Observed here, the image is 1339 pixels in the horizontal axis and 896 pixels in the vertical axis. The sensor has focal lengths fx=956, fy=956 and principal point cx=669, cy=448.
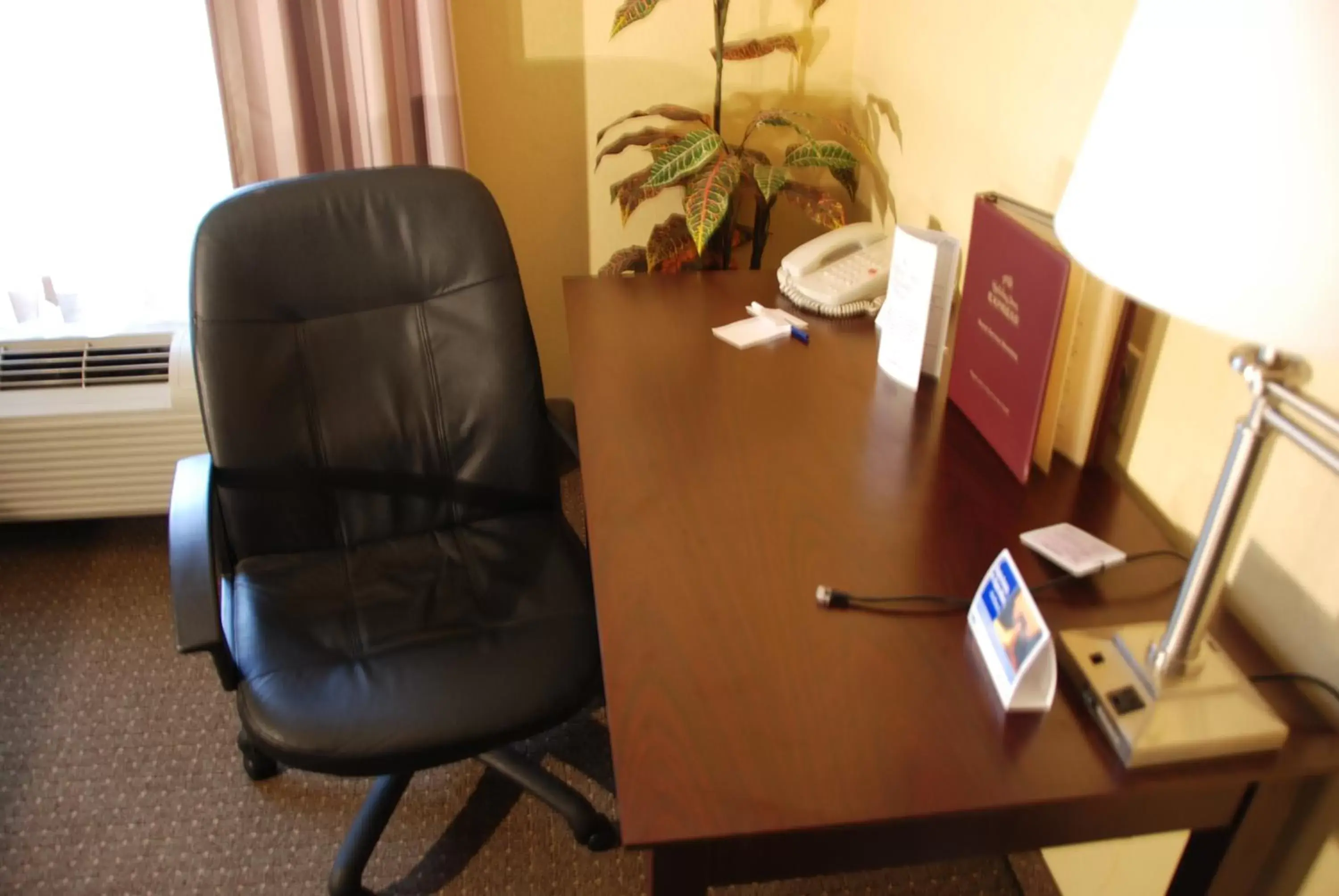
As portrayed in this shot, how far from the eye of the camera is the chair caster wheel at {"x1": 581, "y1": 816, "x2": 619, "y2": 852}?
160 cm

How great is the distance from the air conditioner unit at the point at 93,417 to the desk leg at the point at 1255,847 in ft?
6.57

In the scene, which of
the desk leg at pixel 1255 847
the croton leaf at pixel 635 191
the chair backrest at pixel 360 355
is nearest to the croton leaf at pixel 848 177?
the croton leaf at pixel 635 191

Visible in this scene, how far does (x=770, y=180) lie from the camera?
1.83m

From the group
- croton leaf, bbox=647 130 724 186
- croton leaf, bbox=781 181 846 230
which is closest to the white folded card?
croton leaf, bbox=781 181 846 230

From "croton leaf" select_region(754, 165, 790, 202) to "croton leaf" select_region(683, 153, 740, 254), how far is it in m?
0.04

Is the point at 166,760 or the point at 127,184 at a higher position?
the point at 127,184

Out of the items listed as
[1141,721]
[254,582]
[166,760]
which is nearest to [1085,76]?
[1141,721]

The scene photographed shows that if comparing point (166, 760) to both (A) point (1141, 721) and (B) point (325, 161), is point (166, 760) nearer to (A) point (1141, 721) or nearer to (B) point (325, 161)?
(B) point (325, 161)

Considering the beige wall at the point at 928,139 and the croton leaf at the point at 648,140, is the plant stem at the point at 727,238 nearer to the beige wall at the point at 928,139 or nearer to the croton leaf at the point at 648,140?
the croton leaf at the point at 648,140

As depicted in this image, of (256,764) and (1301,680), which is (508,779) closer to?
(256,764)

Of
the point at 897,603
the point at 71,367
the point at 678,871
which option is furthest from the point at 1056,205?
the point at 71,367

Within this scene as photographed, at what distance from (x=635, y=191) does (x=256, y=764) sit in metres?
1.29

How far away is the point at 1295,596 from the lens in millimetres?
926

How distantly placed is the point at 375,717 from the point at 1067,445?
38.2 inches
